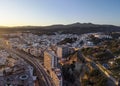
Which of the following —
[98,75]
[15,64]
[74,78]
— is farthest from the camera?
[15,64]

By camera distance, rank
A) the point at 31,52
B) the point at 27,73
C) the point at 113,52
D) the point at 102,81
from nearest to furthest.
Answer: the point at 102,81 < the point at 27,73 < the point at 113,52 < the point at 31,52

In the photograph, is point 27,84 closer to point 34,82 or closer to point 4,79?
point 34,82

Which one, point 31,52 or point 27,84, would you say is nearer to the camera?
point 27,84

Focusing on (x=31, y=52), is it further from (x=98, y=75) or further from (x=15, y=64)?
(x=98, y=75)

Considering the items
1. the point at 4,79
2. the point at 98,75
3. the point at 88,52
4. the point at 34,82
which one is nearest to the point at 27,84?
the point at 34,82

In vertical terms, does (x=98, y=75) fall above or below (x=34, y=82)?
above

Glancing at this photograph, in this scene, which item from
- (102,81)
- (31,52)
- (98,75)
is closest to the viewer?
(102,81)

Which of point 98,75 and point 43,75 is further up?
point 98,75

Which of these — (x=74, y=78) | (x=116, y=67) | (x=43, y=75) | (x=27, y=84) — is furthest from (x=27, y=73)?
(x=116, y=67)

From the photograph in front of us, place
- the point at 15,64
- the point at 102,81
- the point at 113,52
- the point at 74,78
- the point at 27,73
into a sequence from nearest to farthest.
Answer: the point at 102,81, the point at 74,78, the point at 27,73, the point at 113,52, the point at 15,64
